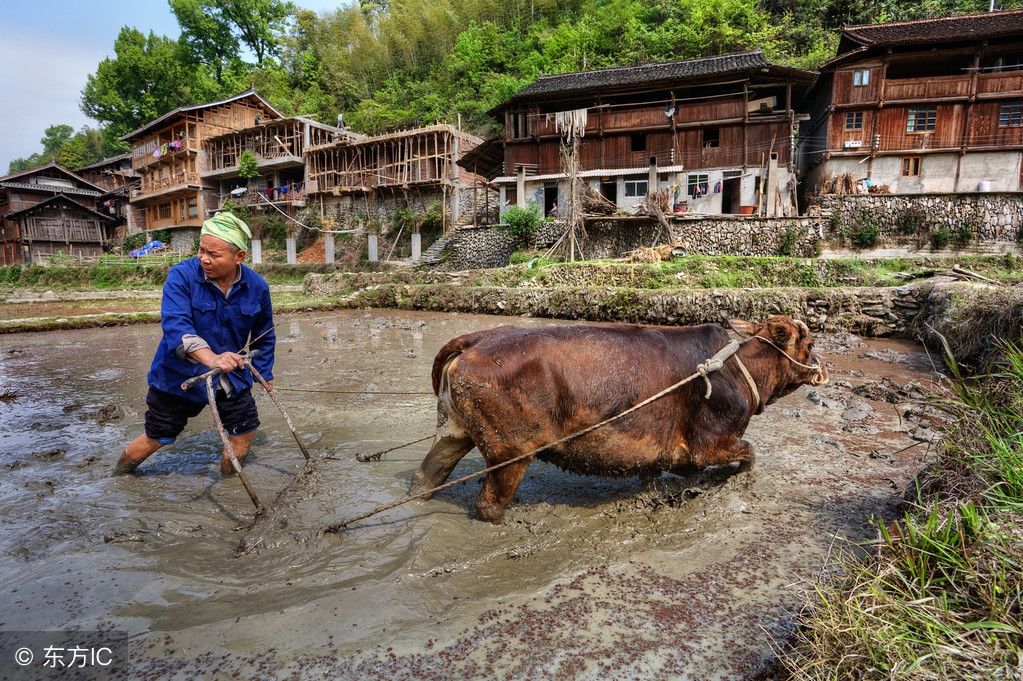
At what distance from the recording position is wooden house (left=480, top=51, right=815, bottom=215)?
92.4ft

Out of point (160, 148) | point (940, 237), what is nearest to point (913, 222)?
point (940, 237)

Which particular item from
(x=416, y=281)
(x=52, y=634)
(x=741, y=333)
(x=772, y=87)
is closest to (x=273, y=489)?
(x=52, y=634)

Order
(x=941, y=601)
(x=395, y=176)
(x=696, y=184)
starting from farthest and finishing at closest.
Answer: (x=395, y=176) < (x=696, y=184) < (x=941, y=601)

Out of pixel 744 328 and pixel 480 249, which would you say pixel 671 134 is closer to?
pixel 480 249

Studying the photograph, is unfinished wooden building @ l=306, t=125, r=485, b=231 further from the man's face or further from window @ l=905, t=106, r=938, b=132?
the man's face

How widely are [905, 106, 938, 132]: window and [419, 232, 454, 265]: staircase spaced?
26656 millimetres

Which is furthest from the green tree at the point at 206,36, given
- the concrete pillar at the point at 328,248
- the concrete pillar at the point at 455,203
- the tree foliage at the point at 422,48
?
the concrete pillar at the point at 455,203

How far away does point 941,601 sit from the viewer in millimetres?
2158

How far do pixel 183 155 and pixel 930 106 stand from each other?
179 feet

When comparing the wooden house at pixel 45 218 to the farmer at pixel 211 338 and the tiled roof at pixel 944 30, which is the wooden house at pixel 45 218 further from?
the tiled roof at pixel 944 30

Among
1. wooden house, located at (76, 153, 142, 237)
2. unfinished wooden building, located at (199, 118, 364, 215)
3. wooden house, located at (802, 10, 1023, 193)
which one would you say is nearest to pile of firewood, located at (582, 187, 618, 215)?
wooden house, located at (802, 10, 1023, 193)

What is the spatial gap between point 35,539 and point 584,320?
591 inches

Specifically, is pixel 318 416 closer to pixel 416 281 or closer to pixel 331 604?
pixel 331 604

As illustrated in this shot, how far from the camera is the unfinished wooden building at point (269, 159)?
40.2 metres
